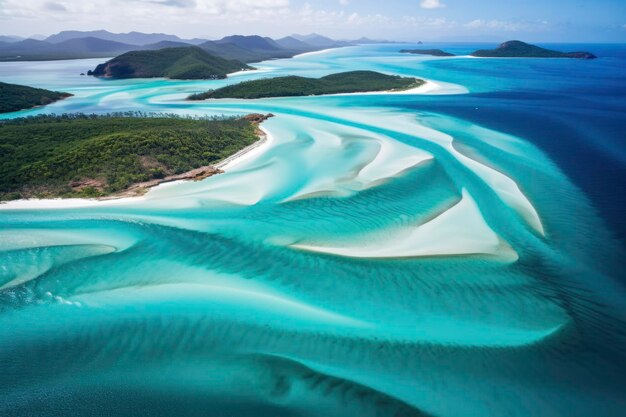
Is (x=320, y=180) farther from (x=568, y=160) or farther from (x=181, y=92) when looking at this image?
(x=181, y=92)

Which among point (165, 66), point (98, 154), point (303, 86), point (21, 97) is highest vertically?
point (165, 66)

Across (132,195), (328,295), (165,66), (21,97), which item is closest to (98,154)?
(132,195)

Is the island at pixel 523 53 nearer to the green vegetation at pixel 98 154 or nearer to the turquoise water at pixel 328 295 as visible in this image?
the turquoise water at pixel 328 295

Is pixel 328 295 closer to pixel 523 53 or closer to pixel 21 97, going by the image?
pixel 21 97

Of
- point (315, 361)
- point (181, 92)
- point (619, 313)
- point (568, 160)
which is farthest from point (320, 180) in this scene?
point (181, 92)

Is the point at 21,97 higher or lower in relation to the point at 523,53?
lower

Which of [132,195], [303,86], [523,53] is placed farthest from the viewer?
[523,53]

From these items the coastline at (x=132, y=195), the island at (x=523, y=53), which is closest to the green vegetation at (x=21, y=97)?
the coastline at (x=132, y=195)

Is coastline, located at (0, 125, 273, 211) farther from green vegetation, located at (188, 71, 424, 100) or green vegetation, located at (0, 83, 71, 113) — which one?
green vegetation, located at (0, 83, 71, 113)
